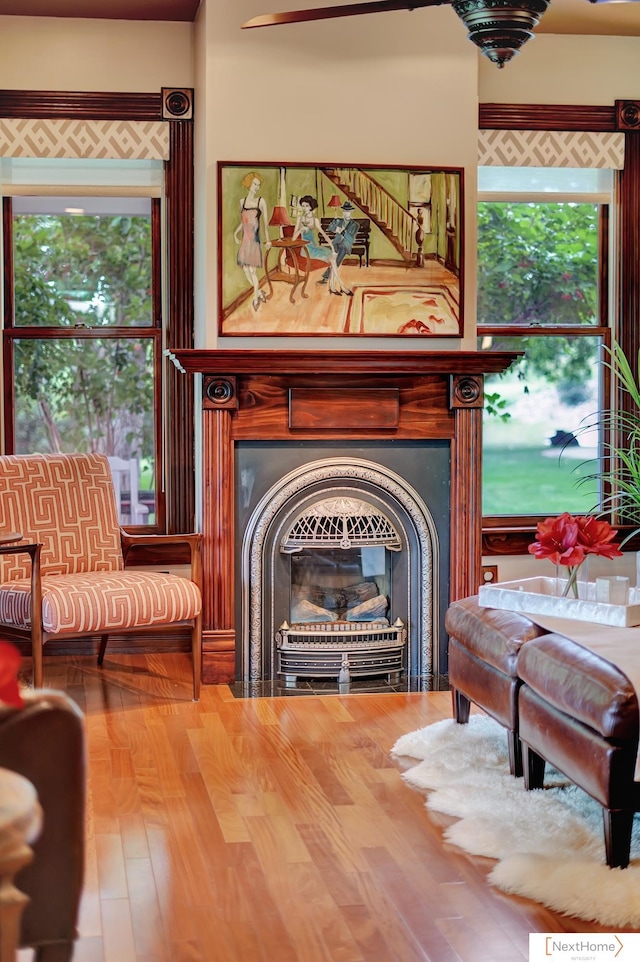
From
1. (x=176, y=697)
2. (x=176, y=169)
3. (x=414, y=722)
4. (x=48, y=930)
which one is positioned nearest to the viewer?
(x=48, y=930)

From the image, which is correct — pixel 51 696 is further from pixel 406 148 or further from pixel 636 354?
pixel 636 354

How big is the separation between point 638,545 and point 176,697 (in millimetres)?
2592

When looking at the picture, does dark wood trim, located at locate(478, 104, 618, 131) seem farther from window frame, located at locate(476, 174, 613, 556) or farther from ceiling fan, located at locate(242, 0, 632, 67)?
ceiling fan, located at locate(242, 0, 632, 67)

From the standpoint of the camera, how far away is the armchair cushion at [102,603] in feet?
14.5

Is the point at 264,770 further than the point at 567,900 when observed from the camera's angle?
Yes

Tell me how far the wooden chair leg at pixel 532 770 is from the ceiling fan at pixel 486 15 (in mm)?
2028

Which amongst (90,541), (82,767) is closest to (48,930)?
(82,767)

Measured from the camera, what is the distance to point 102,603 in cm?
→ 448

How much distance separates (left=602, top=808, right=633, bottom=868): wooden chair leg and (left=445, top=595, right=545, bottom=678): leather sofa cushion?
2.36ft

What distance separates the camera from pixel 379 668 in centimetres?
513

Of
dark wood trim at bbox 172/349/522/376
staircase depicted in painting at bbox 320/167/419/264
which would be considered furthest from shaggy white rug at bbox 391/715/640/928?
staircase depicted in painting at bbox 320/167/419/264

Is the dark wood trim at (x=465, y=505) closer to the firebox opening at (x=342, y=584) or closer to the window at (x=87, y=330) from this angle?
the firebox opening at (x=342, y=584)

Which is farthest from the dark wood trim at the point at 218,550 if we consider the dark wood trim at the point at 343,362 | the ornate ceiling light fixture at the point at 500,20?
the ornate ceiling light fixture at the point at 500,20

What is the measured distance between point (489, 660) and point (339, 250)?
223 centimetres
